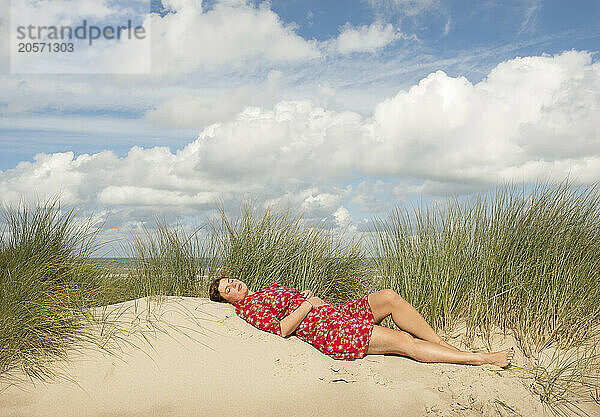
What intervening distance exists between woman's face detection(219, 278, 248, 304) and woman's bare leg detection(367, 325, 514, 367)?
4.16 feet

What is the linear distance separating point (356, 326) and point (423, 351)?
0.57 meters

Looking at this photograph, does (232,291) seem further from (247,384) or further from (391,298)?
(391,298)

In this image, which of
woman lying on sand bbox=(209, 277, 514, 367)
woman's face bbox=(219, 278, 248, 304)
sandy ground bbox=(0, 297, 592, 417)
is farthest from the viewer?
woman's face bbox=(219, 278, 248, 304)

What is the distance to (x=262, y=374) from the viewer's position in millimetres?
4012

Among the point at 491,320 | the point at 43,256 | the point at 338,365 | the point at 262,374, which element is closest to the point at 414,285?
the point at 491,320

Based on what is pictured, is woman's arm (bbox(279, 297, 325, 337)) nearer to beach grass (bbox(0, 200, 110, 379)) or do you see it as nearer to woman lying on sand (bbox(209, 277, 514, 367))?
woman lying on sand (bbox(209, 277, 514, 367))

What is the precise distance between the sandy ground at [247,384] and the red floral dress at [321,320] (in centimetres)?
9

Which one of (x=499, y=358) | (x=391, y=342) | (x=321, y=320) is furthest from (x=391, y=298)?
(x=499, y=358)

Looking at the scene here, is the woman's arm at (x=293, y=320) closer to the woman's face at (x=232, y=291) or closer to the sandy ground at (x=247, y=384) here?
the sandy ground at (x=247, y=384)

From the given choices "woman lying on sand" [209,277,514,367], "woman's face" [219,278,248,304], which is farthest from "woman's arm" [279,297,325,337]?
"woman's face" [219,278,248,304]

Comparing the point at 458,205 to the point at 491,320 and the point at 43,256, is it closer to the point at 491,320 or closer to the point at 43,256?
the point at 491,320

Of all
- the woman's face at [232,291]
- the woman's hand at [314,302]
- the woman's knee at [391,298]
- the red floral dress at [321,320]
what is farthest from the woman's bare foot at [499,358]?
the woman's face at [232,291]

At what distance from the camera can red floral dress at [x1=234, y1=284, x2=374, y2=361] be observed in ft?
14.3

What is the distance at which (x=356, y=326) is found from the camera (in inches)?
173
